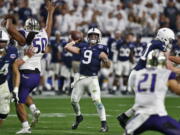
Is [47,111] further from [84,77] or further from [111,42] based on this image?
[111,42]

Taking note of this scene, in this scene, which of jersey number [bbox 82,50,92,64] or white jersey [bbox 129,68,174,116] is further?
jersey number [bbox 82,50,92,64]

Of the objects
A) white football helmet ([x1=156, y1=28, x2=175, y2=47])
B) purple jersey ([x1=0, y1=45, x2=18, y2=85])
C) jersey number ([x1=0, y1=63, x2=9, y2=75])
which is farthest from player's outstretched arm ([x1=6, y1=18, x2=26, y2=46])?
white football helmet ([x1=156, y1=28, x2=175, y2=47])

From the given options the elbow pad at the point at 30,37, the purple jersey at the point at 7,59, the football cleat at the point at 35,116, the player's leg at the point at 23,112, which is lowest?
the football cleat at the point at 35,116

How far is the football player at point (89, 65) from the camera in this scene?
11094mm

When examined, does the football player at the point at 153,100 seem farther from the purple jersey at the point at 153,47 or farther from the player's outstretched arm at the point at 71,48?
the player's outstretched arm at the point at 71,48

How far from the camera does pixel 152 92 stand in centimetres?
764

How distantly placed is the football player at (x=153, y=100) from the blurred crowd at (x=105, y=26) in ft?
34.5

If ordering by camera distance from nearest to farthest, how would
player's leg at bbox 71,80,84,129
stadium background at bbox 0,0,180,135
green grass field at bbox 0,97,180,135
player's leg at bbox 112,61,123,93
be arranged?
green grass field at bbox 0,97,180,135
player's leg at bbox 71,80,84,129
stadium background at bbox 0,0,180,135
player's leg at bbox 112,61,123,93

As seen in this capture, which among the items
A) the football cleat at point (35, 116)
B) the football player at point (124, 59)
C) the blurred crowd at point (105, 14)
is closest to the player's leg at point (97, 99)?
the football cleat at point (35, 116)

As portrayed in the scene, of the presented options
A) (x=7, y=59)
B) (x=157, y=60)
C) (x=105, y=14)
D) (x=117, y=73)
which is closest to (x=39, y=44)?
(x=7, y=59)

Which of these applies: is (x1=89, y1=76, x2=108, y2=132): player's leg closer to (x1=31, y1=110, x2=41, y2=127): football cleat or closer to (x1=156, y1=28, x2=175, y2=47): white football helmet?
(x1=31, y1=110, x2=41, y2=127): football cleat

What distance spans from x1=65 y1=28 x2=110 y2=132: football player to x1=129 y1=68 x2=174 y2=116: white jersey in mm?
3251

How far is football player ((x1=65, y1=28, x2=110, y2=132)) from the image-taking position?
11.1 m

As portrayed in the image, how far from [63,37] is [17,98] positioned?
996 centimetres
